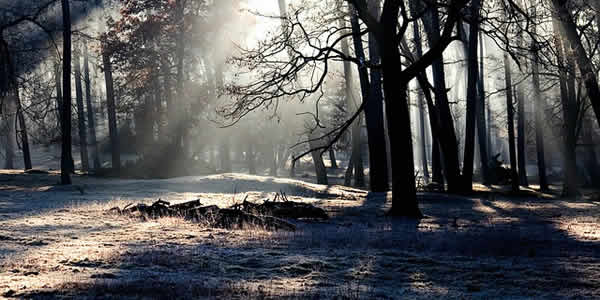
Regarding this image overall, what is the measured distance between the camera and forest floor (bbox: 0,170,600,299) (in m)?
6.55

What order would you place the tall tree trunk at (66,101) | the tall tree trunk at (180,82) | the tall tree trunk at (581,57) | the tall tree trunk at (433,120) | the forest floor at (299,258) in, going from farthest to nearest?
the tall tree trunk at (180,82), the tall tree trunk at (66,101), the tall tree trunk at (433,120), the tall tree trunk at (581,57), the forest floor at (299,258)

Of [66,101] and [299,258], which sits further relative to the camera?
[66,101]

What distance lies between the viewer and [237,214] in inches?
493

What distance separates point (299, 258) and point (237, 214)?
434 centimetres

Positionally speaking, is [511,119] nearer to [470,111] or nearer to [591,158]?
[470,111]

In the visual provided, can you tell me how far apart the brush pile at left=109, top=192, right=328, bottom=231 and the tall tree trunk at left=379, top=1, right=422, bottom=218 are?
193 cm

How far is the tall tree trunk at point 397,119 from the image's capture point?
1438 centimetres

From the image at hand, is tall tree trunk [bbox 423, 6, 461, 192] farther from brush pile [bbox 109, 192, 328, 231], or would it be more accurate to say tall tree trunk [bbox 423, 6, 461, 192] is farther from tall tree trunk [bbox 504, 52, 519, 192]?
brush pile [bbox 109, 192, 328, 231]

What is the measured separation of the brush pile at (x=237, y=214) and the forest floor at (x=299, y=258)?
459mm

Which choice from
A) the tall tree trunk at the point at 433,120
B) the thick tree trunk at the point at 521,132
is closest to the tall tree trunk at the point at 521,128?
the thick tree trunk at the point at 521,132

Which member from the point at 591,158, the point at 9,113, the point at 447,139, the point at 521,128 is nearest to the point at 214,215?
the point at 447,139

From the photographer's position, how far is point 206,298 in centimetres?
600

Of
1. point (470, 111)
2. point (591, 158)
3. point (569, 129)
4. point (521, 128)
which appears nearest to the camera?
point (470, 111)

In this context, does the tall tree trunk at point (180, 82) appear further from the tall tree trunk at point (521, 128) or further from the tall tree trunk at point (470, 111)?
the tall tree trunk at point (521, 128)
